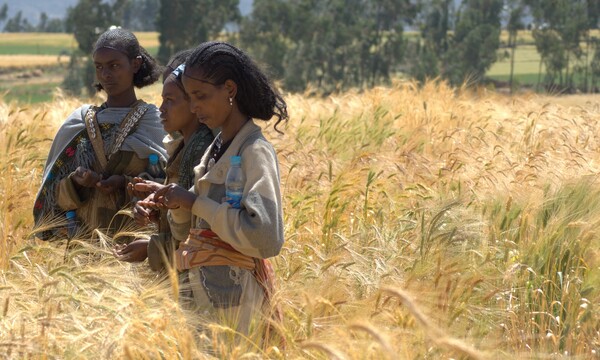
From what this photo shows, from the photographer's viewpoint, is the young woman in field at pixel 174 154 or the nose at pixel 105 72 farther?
the nose at pixel 105 72

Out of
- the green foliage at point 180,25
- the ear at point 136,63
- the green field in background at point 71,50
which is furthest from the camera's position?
the green field in background at point 71,50

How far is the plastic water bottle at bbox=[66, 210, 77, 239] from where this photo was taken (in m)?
4.54

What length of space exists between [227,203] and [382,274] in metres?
0.95

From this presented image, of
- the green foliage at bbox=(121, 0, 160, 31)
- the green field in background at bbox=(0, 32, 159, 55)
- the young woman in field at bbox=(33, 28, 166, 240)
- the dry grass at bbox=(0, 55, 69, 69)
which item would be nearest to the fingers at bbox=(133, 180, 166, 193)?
the young woman in field at bbox=(33, 28, 166, 240)

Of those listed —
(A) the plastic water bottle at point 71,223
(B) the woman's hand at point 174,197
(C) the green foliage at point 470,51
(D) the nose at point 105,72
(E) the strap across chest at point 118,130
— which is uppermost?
(D) the nose at point 105,72

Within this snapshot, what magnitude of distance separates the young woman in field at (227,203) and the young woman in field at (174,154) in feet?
0.49

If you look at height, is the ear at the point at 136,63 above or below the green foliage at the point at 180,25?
above

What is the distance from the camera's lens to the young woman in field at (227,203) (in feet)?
10.2

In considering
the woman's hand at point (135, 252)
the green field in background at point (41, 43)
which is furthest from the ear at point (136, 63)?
the green field in background at point (41, 43)

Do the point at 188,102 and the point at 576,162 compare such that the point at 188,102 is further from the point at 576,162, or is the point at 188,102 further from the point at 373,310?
the point at 576,162

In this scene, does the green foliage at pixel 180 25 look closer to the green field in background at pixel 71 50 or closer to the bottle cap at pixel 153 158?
the green field in background at pixel 71 50

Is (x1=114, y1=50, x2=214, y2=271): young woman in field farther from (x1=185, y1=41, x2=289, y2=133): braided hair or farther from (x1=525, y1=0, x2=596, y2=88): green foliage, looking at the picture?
(x1=525, y1=0, x2=596, y2=88): green foliage

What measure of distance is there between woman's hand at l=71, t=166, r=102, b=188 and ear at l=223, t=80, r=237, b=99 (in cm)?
123

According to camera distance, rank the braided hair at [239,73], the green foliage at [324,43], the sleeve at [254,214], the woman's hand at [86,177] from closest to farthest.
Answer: the sleeve at [254,214], the braided hair at [239,73], the woman's hand at [86,177], the green foliage at [324,43]
